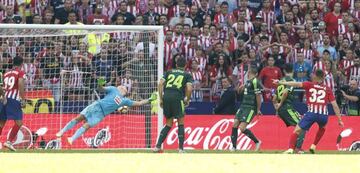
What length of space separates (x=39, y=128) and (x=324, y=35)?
8.19 metres

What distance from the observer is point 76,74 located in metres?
25.2

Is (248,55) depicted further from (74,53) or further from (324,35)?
(74,53)

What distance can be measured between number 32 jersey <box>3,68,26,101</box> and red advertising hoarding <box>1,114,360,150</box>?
1.63 m

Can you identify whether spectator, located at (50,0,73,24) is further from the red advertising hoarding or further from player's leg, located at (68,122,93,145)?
player's leg, located at (68,122,93,145)

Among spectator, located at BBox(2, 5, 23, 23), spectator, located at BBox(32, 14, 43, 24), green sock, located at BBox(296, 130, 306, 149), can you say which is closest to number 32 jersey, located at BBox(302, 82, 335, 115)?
green sock, located at BBox(296, 130, 306, 149)

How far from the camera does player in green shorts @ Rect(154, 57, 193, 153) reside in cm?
2244

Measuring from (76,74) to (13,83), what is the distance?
81.3 inches

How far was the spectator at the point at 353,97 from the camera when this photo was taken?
1089 inches

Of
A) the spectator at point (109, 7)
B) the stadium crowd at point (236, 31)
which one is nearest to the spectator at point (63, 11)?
the stadium crowd at point (236, 31)

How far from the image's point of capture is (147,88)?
25.1m

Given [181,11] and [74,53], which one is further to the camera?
[181,11]

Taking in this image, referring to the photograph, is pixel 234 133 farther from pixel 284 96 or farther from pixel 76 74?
pixel 76 74
